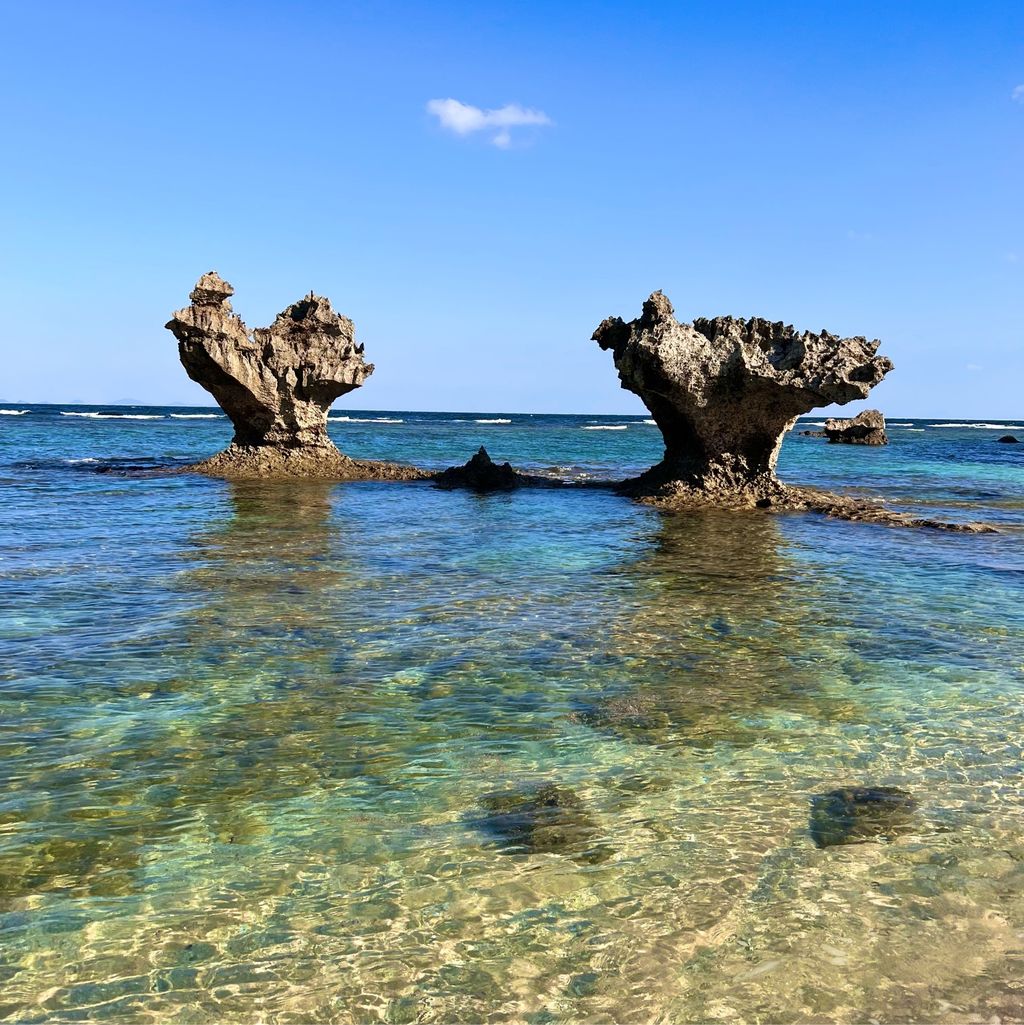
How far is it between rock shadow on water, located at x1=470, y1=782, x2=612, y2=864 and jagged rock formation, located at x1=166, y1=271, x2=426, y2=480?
75.0 feet

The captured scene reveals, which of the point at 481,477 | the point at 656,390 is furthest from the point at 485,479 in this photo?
the point at 656,390

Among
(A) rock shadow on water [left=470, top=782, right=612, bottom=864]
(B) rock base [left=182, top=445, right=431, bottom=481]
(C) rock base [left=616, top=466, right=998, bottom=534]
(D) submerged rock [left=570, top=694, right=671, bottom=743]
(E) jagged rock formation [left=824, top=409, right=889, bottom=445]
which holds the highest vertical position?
(E) jagged rock formation [left=824, top=409, right=889, bottom=445]

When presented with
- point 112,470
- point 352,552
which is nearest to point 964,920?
point 352,552

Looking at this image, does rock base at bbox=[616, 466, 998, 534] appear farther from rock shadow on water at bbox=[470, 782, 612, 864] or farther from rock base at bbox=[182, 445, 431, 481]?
rock shadow on water at bbox=[470, 782, 612, 864]

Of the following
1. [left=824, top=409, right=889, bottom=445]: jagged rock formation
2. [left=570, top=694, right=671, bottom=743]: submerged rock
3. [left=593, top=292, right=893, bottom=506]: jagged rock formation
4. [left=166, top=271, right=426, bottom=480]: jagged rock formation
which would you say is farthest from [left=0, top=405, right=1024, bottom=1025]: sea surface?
[left=824, top=409, right=889, bottom=445]: jagged rock formation

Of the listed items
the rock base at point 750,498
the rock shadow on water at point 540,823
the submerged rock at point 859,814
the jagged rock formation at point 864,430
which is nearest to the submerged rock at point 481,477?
the rock base at point 750,498

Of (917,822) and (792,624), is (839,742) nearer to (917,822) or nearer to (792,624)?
(917,822)

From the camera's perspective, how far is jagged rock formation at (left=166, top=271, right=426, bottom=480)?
1008 inches

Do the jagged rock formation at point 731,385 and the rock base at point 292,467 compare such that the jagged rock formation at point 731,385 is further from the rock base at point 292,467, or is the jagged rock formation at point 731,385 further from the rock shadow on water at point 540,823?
the rock shadow on water at point 540,823

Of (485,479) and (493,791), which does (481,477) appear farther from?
(493,791)

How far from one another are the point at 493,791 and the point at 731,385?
58.5 feet

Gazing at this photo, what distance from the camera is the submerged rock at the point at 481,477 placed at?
2527 centimetres

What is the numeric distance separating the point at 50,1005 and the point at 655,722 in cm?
424

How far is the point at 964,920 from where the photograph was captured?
3959 millimetres
